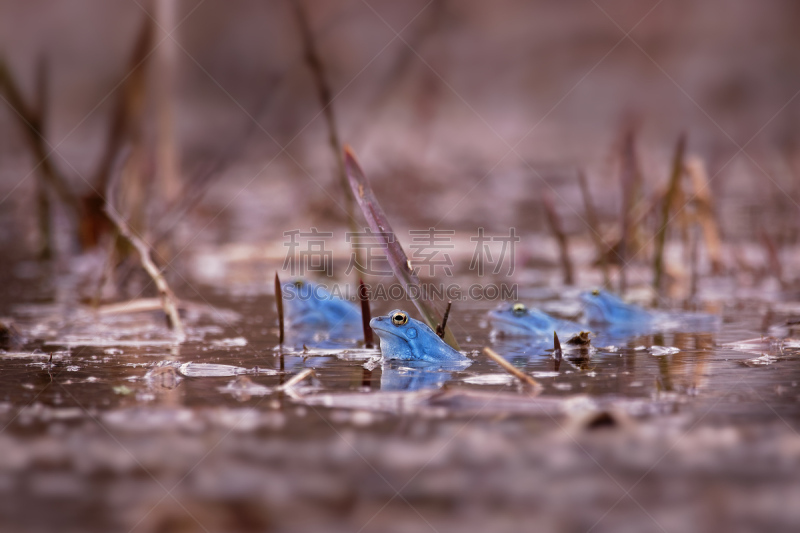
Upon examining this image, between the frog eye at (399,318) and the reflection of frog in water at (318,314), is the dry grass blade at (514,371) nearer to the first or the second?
the frog eye at (399,318)

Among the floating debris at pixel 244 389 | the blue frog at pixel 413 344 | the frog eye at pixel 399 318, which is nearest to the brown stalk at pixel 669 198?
the blue frog at pixel 413 344

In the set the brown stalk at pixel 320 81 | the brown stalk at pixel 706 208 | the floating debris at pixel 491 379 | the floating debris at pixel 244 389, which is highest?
the brown stalk at pixel 320 81

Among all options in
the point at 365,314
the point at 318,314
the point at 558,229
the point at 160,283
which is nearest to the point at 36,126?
the point at 160,283

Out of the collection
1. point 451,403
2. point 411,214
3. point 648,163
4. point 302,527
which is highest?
point 648,163

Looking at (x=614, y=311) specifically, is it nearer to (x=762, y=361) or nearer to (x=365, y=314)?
(x=762, y=361)

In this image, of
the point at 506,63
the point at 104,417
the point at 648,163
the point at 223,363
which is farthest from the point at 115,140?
the point at 506,63

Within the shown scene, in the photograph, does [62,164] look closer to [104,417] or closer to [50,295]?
[50,295]
